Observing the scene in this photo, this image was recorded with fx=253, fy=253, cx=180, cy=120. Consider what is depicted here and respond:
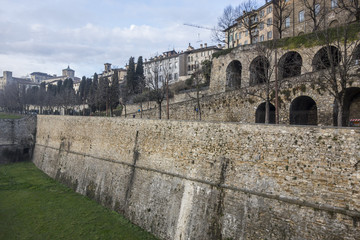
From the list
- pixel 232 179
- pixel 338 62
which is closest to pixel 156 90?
pixel 338 62

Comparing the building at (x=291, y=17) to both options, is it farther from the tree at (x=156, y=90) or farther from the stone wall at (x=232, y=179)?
the stone wall at (x=232, y=179)

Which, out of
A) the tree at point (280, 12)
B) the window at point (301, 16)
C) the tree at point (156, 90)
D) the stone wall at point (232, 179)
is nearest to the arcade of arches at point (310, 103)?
the stone wall at point (232, 179)

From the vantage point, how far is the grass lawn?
16.2 metres

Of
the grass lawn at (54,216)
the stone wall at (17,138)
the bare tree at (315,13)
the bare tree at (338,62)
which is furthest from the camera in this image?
the stone wall at (17,138)

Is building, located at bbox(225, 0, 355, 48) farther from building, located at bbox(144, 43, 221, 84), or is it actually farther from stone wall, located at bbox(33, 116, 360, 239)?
stone wall, located at bbox(33, 116, 360, 239)

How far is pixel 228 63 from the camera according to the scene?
3158 cm

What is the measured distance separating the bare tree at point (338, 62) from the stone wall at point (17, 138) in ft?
132

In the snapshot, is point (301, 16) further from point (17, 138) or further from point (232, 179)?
point (17, 138)

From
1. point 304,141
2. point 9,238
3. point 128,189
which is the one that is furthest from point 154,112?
point 304,141

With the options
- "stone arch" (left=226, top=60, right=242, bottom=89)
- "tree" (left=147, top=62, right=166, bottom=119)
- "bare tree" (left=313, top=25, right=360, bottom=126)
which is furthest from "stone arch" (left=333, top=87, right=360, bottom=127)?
"tree" (left=147, top=62, right=166, bottom=119)

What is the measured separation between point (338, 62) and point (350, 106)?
5.66 meters

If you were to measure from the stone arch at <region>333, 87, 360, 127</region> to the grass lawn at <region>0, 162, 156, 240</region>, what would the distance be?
52.4 feet

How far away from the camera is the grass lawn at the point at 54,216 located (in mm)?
16163

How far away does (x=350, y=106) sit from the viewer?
1934cm
